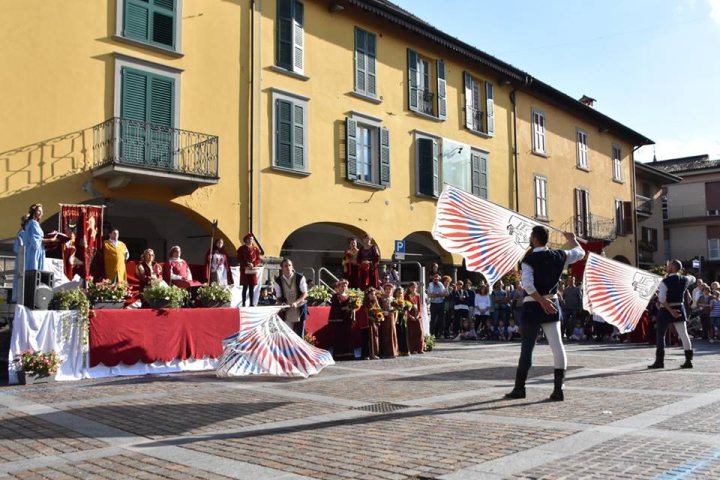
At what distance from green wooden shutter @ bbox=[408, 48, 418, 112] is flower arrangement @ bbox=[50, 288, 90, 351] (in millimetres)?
16076

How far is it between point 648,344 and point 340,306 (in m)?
8.86

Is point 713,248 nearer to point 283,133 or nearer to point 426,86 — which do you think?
point 426,86

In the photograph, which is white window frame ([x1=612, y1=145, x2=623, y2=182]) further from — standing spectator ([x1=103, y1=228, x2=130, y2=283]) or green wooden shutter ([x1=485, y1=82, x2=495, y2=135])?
standing spectator ([x1=103, y1=228, x2=130, y2=283])

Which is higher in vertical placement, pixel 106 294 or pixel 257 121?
pixel 257 121

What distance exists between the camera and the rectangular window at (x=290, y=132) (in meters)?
20.6

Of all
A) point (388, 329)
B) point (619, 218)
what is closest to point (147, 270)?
point (388, 329)

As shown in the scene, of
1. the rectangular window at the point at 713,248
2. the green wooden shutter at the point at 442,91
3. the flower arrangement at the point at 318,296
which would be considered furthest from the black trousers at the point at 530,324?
the rectangular window at the point at 713,248

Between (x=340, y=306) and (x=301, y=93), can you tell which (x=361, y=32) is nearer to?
(x=301, y=93)

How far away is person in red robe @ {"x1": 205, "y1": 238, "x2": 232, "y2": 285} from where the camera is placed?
1537 centimetres

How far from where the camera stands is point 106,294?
11.7 metres

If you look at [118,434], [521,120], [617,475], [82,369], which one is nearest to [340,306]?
[82,369]

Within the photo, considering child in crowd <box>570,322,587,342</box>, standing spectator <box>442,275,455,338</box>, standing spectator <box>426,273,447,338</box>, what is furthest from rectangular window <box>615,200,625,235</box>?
standing spectator <box>426,273,447,338</box>

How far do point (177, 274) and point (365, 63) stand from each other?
12.0 metres

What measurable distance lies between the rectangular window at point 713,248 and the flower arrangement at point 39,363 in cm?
5390
